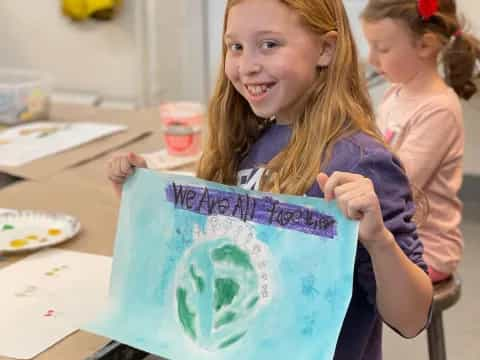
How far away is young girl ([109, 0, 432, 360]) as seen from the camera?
3.09ft

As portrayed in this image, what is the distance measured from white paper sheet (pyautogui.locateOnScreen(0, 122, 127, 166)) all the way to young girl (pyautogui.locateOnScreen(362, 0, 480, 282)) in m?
0.76

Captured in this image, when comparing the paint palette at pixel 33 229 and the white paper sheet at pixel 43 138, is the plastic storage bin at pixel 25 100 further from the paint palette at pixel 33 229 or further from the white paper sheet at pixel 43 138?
the paint palette at pixel 33 229

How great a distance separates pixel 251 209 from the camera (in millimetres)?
940

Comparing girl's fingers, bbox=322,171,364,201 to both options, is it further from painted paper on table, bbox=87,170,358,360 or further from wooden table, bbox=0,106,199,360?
wooden table, bbox=0,106,199,360

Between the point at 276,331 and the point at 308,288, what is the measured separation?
6cm

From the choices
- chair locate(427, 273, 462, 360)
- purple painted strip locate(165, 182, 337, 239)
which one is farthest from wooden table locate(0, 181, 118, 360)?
chair locate(427, 273, 462, 360)

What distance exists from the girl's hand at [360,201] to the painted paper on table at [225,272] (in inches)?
0.6

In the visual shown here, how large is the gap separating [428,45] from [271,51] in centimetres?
75

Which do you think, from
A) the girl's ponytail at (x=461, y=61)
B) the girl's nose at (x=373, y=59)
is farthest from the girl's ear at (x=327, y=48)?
the girl's ponytail at (x=461, y=61)

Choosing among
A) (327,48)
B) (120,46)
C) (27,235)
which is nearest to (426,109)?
(327,48)

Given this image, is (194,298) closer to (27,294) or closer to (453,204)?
(27,294)

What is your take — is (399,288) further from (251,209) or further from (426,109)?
(426,109)

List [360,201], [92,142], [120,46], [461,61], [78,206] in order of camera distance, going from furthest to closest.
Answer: [120,46] → [92,142] → [461,61] → [78,206] → [360,201]

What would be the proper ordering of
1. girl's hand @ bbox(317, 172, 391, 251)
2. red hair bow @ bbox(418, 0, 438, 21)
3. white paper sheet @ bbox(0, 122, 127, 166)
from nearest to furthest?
girl's hand @ bbox(317, 172, 391, 251) → red hair bow @ bbox(418, 0, 438, 21) → white paper sheet @ bbox(0, 122, 127, 166)
